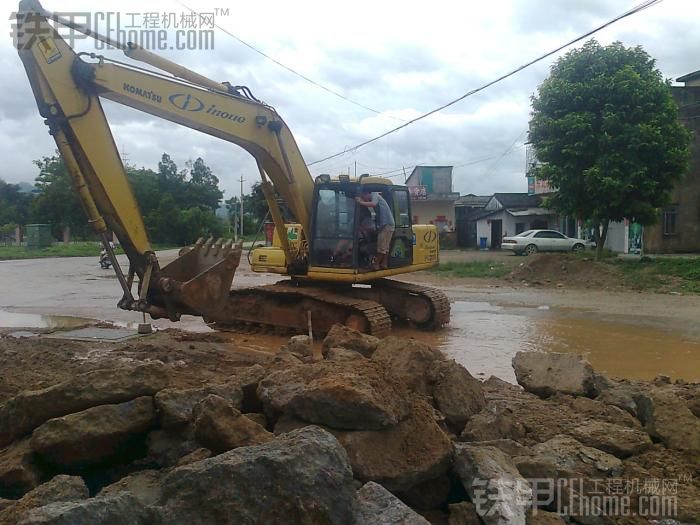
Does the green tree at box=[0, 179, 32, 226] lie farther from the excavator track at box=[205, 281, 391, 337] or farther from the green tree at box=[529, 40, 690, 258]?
the excavator track at box=[205, 281, 391, 337]

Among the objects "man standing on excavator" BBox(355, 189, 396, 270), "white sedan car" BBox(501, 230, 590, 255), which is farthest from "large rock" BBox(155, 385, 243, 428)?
"white sedan car" BBox(501, 230, 590, 255)

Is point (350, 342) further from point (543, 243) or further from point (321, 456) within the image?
point (543, 243)

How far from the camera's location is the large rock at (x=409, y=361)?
5188 millimetres

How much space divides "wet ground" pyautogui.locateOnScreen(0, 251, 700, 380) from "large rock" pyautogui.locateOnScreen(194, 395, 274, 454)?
18.1 ft

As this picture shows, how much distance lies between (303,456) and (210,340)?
774cm

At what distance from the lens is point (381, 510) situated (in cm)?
327

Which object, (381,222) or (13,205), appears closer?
(381,222)

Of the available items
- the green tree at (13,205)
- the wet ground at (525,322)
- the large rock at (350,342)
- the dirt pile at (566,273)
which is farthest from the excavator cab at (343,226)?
the green tree at (13,205)

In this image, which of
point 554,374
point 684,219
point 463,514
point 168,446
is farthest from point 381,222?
point 684,219

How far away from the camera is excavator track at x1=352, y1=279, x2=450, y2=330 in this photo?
12.5 metres

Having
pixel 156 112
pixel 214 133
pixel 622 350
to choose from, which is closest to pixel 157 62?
pixel 156 112

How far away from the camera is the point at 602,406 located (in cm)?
553

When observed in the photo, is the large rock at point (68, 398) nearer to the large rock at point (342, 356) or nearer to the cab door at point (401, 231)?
the large rock at point (342, 356)

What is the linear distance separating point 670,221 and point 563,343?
22.8 m
